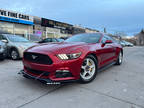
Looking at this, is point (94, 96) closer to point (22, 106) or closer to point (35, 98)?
point (35, 98)

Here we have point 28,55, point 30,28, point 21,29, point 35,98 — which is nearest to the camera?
point 35,98

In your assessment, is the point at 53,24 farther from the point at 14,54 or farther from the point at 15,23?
the point at 14,54

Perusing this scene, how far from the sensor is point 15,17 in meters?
14.3

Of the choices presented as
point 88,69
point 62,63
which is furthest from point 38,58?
point 88,69

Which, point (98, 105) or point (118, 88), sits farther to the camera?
point (118, 88)

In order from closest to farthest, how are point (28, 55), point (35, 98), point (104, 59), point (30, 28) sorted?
point (35, 98)
point (28, 55)
point (104, 59)
point (30, 28)

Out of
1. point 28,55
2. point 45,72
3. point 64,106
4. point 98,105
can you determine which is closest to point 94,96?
point 98,105

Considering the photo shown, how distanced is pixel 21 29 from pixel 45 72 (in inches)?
582

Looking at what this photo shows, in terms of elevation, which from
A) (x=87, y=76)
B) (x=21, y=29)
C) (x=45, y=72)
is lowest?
(x=87, y=76)

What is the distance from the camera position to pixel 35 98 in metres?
2.22

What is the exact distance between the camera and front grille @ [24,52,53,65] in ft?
8.03

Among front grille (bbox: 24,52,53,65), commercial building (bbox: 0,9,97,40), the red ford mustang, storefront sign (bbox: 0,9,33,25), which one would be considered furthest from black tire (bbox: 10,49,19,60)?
storefront sign (bbox: 0,9,33,25)

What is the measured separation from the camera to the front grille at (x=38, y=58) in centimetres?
245

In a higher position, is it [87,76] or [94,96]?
[87,76]
